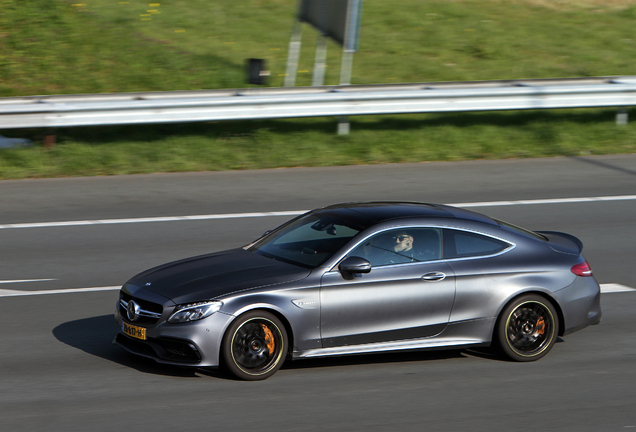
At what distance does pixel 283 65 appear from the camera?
20.3 meters

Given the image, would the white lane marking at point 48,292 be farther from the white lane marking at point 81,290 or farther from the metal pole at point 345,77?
the metal pole at point 345,77

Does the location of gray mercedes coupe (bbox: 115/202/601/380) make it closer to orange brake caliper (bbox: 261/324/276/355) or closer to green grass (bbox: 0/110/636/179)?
orange brake caliper (bbox: 261/324/276/355)

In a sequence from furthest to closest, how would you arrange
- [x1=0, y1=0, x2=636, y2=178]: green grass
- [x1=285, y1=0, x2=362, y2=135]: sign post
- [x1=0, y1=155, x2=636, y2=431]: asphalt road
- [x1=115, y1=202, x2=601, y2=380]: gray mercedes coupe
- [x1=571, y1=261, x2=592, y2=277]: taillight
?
[x1=285, y1=0, x2=362, y2=135]: sign post, [x1=0, y1=0, x2=636, y2=178]: green grass, [x1=571, y1=261, x2=592, y2=277]: taillight, [x1=115, y1=202, x2=601, y2=380]: gray mercedes coupe, [x1=0, y1=155, x2=636, y2=431]: asphalt road

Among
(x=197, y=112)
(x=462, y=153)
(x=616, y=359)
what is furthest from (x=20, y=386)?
Answer: (x=462, y=153)

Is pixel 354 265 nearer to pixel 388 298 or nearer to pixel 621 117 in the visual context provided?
pixel 388 298

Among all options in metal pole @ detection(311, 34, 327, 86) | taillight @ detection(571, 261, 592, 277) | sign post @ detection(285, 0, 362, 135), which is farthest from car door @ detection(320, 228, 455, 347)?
metal pole @ detection(311, 34, 327, 86)

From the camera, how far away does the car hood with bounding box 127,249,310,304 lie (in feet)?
21.4

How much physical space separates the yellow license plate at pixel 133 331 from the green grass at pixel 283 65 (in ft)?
27.3

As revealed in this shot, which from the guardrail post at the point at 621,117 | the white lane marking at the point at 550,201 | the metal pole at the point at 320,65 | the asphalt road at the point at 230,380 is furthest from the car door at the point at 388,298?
the metal pole at the point at 320,65

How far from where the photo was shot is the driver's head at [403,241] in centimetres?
713

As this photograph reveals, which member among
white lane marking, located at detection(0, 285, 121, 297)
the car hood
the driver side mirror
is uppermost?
the driver side mirror

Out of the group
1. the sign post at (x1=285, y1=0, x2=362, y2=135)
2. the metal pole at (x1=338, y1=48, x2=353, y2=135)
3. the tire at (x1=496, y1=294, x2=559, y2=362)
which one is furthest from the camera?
A: the sign post at (x1=285, y1=0, x2=362, y2=135)

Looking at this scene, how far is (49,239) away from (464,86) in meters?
9.80

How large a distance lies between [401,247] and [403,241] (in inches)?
2.2
